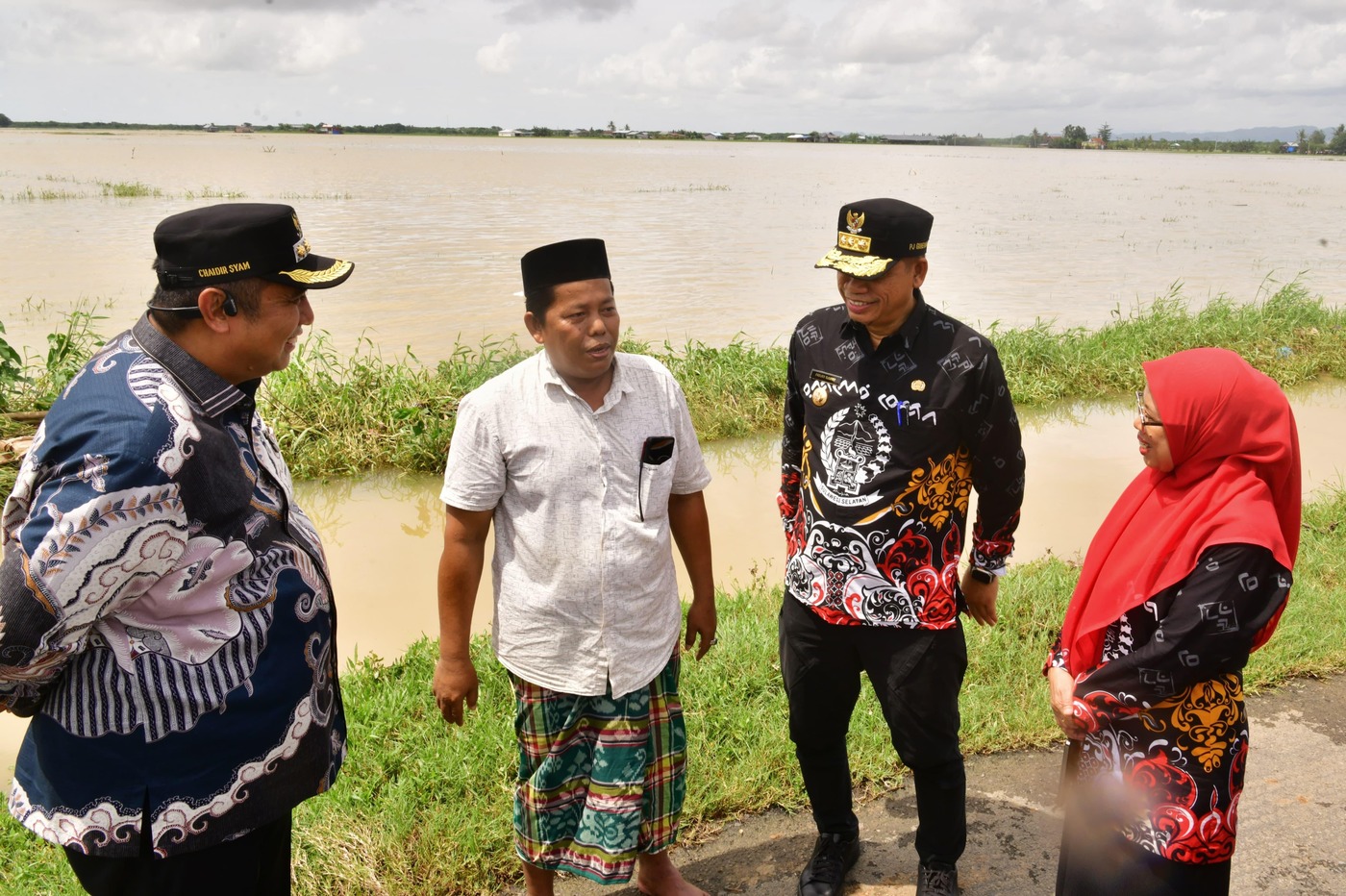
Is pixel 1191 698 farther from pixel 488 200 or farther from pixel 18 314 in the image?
pixel 488 200

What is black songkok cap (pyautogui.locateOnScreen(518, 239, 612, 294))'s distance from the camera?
7.76ft

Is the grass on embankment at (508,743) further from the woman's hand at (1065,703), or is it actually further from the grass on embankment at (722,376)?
the grass on embankment at (722,376)

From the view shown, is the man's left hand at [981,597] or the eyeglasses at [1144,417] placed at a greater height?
the eyeglasses at [1144,417]

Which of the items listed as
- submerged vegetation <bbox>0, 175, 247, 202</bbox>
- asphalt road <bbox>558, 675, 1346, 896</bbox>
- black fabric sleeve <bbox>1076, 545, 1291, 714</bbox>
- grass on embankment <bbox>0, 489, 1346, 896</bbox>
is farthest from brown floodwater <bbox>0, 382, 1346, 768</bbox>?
submerged vegetation <bbox>0, 175, 247, 202</bbox>

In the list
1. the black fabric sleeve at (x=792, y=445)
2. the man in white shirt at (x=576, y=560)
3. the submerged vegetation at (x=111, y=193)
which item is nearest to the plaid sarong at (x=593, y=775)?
the man in white shirt at (x=576, y=560)

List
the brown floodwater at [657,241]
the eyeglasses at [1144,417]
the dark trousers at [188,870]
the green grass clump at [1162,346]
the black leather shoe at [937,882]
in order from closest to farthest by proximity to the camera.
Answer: the dark trousers at [188,870]
the eyeglasses at [1144,417]
the black leather shoe at [937,882]
the green grass clump at [1162,346]
the brown floodwater at [657,241]

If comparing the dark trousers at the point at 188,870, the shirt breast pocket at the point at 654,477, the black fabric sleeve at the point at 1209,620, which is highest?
the shirt breast pocket at the point at 654,477

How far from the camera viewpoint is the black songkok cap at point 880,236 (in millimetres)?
2531

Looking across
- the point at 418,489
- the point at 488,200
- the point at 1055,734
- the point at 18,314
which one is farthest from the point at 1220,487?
the point at 488,200

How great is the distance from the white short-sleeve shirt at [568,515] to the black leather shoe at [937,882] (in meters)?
1.02

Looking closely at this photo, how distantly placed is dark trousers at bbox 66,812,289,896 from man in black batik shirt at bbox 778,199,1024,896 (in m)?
1.44

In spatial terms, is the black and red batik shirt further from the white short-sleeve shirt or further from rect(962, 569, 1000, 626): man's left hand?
the white short-sleeve shirt

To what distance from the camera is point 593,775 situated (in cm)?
253

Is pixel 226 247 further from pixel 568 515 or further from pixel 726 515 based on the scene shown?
pixel 726 515
